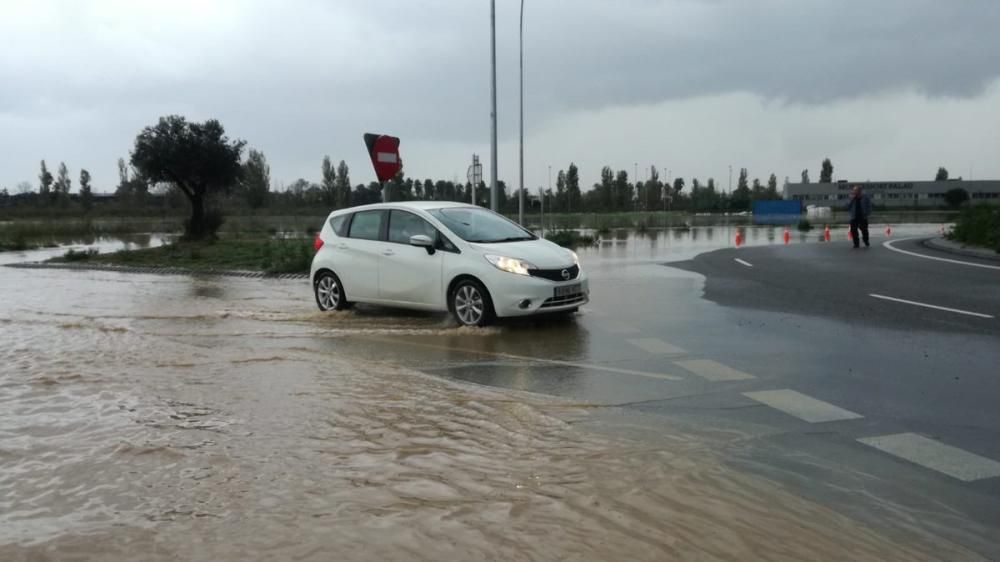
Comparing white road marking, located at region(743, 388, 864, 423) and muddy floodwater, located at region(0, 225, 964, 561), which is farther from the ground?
white road marking, located at region(743, 388, 864, 423)

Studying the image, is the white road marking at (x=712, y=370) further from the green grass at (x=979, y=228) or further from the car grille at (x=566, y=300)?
the green grass at (x=979, y=228)

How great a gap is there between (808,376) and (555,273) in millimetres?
3657

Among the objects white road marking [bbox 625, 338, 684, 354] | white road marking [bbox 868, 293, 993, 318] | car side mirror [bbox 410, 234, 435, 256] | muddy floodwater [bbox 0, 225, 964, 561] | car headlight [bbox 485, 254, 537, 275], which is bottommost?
muddy floodwater [bbox 0, 225, 964, 561]

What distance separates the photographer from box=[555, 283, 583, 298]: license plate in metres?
9.87

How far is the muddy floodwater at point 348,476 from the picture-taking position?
12.0ft

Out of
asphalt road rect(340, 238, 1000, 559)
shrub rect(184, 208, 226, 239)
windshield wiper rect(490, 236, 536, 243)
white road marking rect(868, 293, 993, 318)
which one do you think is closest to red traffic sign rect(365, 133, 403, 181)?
windshield wiper rect(490, 236, 536, 243)

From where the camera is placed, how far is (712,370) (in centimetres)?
736

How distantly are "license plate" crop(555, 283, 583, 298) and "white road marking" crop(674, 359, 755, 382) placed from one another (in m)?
2.39

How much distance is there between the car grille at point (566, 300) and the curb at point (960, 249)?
13.0 meters

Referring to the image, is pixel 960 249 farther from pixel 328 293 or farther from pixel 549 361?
pixel 549 361

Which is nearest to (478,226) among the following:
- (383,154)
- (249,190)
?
(383,154)

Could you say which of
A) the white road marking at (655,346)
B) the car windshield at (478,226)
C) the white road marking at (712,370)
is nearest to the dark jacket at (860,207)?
the car windshield at (478,226)

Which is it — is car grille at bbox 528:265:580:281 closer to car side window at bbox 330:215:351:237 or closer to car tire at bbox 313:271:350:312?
car tire at bbox 313:271:350:312

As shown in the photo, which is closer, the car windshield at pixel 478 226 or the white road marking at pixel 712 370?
the white road marking at pixel 712 370
